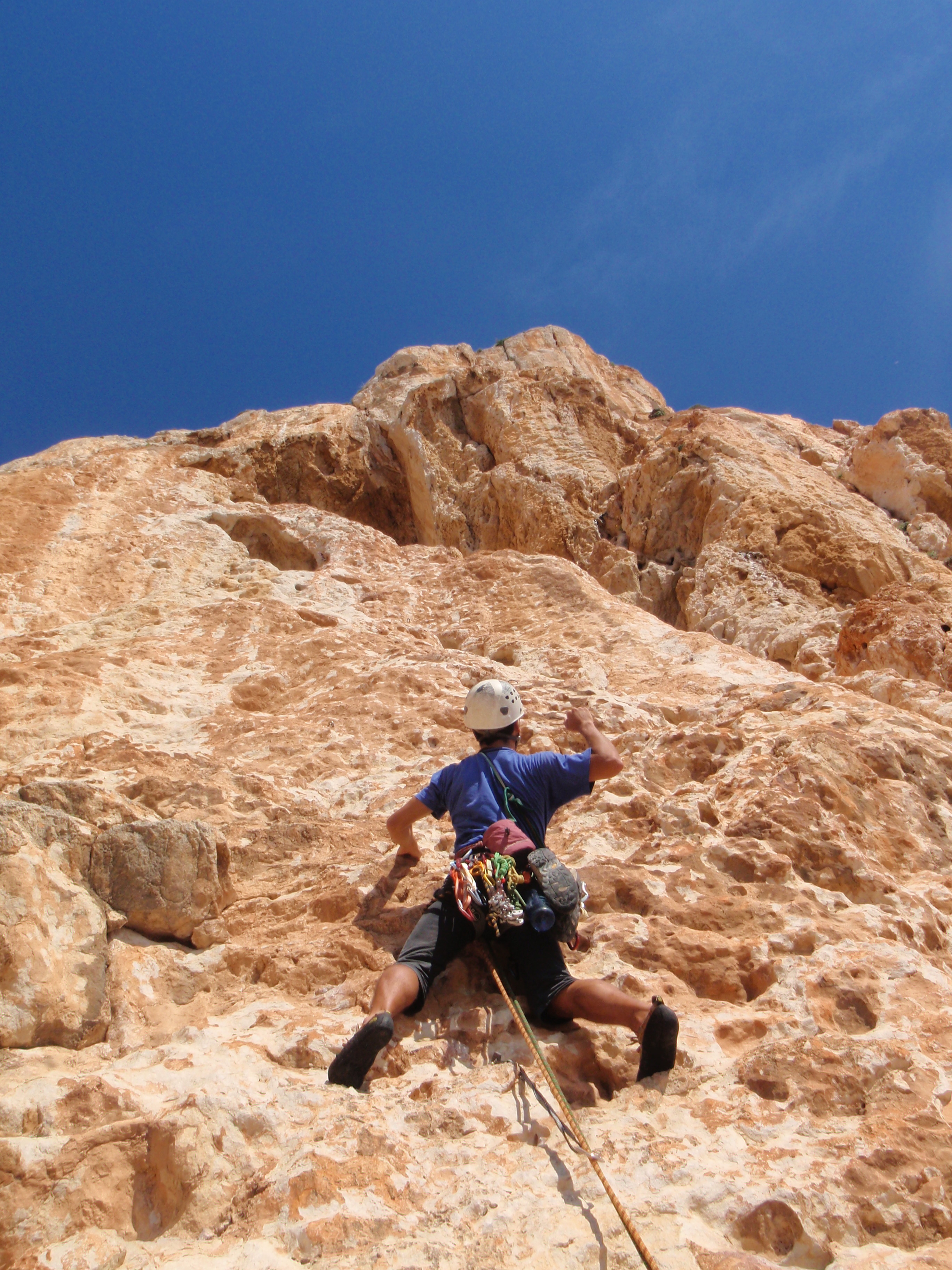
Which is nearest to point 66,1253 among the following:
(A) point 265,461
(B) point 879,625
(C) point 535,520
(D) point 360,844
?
(D) point 360,844

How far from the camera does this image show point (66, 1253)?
8.06ft

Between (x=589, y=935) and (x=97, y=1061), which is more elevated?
(x=589, y=935)

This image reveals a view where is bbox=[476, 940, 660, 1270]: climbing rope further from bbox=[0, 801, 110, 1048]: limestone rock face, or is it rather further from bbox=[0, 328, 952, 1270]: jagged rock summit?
bbox=[0, 801, 110, 1048]: limestone rock face

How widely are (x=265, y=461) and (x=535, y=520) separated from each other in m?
5.00

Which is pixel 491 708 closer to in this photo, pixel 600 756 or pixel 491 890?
pixel 600 756

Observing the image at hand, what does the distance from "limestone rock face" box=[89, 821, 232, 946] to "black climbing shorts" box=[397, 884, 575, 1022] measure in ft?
3.22

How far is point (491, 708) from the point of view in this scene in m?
4.74

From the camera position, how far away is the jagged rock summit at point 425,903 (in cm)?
264

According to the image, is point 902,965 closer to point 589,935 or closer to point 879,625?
point 589,935

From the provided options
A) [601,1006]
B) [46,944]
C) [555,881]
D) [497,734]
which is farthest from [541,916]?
[46,944]

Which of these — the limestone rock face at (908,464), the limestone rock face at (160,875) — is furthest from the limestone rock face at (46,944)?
the limestone rock face at (908,464)

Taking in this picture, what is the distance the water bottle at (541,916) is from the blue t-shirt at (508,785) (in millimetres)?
561

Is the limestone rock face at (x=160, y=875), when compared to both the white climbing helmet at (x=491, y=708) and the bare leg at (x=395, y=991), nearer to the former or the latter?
the bare leg at (x=395, y=991)

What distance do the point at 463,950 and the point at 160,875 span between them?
4.54 ft
